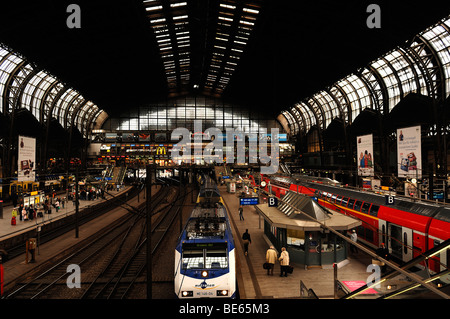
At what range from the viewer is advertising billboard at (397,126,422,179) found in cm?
1970

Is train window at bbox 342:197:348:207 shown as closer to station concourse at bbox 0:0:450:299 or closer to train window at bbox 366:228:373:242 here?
station concourse at bbox 0:0:450:299

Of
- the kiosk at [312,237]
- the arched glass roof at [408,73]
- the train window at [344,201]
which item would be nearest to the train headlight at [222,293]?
the kiosk at [312,237]

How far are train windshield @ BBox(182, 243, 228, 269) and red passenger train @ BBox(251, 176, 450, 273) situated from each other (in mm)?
6206

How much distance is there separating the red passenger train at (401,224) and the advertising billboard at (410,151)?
5.94 m

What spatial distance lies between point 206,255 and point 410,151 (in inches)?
733

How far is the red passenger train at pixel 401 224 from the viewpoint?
10.5 m

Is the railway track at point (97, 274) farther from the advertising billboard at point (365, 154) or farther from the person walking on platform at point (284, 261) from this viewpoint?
the advertising billboard at point (365, 154)

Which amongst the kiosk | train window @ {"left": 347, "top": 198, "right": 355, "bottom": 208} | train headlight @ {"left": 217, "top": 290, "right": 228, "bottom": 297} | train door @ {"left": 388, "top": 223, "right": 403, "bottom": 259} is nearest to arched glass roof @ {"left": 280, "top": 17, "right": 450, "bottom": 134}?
train window @ {"left": 347, "top": 198, "right": 355, "bottom": 208}

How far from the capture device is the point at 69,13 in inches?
886

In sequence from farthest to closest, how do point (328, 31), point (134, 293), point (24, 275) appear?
point (328, 31)
point (24, 275)
point (134, 293)

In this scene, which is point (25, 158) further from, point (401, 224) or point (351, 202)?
point (401, 224)
